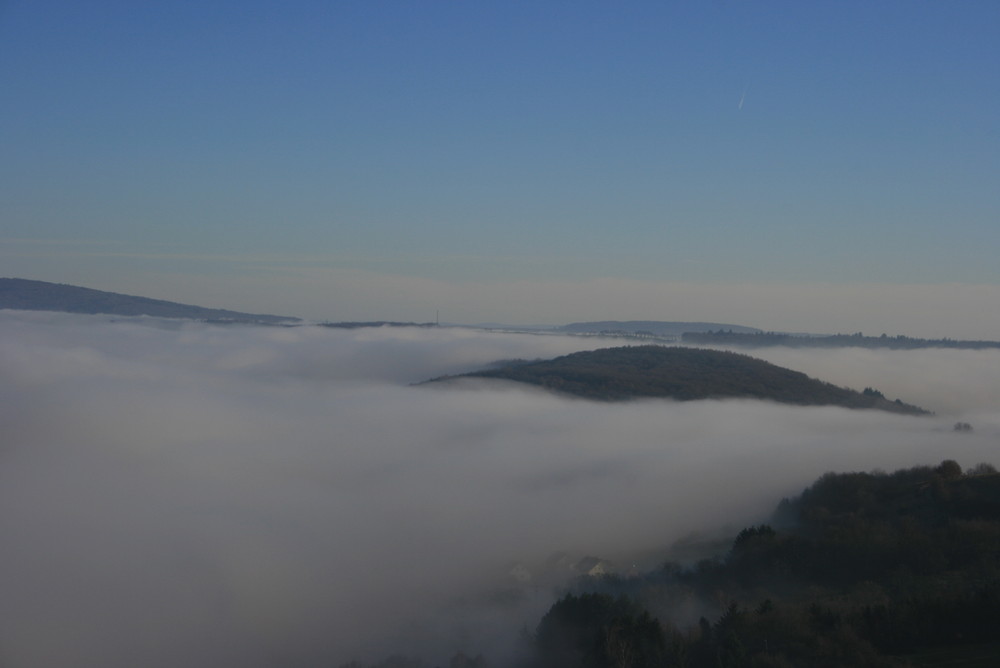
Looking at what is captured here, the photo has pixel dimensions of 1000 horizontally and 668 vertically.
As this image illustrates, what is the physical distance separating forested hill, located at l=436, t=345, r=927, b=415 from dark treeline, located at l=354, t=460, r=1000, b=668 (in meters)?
68.5

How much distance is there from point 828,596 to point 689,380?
93.7 meters

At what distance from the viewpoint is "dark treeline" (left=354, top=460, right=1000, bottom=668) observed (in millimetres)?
24469

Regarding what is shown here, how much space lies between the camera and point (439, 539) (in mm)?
69000

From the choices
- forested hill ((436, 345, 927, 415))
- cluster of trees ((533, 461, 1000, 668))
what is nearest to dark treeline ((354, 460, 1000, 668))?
cluster of trees ((533, 461, 1000, 668))

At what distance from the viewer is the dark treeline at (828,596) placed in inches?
963

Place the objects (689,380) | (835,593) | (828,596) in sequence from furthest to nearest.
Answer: (689,380) < (835,593) < (828,596)

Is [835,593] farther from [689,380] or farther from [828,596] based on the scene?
[689,380]

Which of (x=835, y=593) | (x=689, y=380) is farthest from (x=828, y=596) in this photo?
(x=689, y=380)

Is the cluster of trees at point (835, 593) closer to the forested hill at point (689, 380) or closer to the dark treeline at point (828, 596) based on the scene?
the dark treeline at point (828, 596)

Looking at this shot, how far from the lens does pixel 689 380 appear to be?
124750 mm

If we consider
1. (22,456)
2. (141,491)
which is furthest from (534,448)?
(22,456)

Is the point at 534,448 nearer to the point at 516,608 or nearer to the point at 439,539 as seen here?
the point at 439,539

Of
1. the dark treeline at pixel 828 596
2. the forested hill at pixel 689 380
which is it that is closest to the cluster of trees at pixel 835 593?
the dark treeline at pixel 828 596

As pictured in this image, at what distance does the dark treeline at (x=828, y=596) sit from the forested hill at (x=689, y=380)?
6848 centimetres
